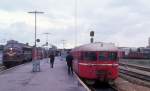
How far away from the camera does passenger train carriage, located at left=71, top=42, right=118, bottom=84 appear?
30172mm

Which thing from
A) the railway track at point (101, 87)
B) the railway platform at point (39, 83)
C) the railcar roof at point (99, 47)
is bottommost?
the railway track at point (101, 87)

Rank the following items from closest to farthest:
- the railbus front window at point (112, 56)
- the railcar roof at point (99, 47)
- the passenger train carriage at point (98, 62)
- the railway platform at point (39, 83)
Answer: the railway platform at point (39, 83), the passenger train carriage at point (98, 62), the railbus front window at point (112, 56), the railcar roof at point (99, 47)

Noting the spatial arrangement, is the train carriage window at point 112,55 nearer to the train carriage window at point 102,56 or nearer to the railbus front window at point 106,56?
the railbus front window at point 106,56

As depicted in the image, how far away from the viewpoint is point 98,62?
3039 cm

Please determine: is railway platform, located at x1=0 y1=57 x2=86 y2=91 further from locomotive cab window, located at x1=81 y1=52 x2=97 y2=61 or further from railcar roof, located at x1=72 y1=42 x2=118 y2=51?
railcar roof, located at x1=72 y1=42 x2=118 y2=51

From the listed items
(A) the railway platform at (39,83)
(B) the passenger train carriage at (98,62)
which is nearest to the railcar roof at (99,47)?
(B) the passenger train carriage at (98,62)

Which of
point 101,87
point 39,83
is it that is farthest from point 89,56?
point 39,83

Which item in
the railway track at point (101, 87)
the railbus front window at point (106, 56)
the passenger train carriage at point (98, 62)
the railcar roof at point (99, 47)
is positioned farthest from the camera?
the railcar roof at point (99, 47)

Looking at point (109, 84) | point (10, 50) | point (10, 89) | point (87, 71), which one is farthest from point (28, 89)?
point (10, 50)

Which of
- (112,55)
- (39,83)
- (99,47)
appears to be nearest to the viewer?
(39,83)

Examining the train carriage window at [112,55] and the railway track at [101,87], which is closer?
the railway track at [101,87]

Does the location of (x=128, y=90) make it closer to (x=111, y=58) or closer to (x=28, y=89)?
(x=111, y=58)

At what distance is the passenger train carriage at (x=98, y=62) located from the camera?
99.0 feet

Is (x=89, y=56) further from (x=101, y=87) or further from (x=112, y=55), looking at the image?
(x=101, y=87)
